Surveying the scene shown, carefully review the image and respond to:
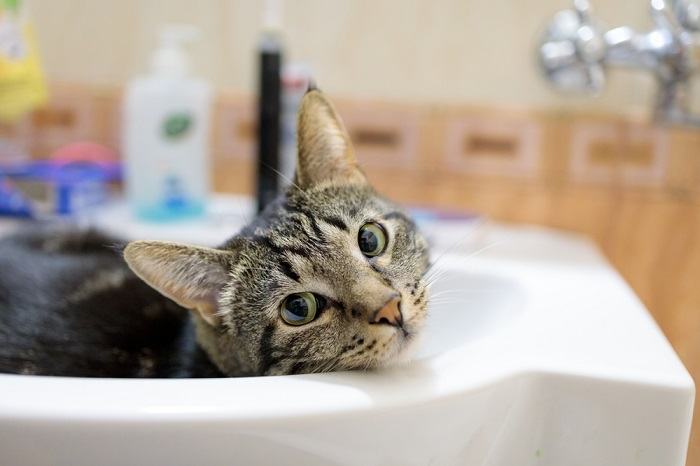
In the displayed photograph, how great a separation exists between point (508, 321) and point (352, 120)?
2.24ft

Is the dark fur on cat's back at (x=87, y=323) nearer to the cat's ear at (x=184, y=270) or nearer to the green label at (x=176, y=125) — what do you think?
the cat's ear at (x=184, y=270)

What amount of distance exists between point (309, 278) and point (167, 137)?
0.65 meters

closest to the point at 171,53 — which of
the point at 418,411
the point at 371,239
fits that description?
the point at 371,239

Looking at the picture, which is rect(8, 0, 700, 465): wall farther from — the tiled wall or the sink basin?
the sink basin

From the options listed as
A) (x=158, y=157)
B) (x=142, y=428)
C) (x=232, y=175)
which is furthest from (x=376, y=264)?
(x=232, y=175)

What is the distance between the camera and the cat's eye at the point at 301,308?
63cm

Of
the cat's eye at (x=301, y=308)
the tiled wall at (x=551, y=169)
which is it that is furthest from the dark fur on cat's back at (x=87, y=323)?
the tiled wall at (x=551, y=169)

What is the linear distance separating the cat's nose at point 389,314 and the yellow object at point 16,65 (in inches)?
38.4

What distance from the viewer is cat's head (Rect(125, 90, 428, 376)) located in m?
0.60

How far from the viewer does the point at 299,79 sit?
1121mm

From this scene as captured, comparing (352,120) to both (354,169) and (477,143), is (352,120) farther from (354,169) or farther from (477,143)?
(354,169)

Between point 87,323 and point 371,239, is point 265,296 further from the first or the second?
point 87,323

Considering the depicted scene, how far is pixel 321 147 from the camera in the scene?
746 millimetres

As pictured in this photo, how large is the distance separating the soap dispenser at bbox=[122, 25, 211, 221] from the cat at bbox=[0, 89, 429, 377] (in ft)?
1.10
